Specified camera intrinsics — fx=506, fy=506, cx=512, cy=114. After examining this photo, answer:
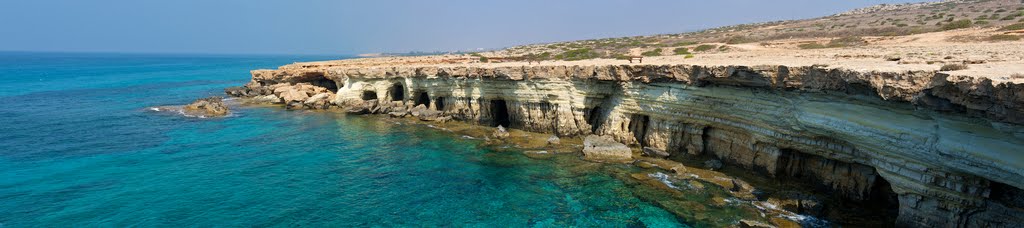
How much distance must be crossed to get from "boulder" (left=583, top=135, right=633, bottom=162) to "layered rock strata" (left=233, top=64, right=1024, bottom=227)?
4.64 ft

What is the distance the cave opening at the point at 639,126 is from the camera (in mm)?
28594

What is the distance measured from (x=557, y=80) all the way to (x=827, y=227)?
665 inches

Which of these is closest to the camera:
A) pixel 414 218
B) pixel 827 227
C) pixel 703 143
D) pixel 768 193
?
pixel 827 227

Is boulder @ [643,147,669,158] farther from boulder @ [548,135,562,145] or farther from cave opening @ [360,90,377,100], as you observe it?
cave opening @ [360,90,377,100]

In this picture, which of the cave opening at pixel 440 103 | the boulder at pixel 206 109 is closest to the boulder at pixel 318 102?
the boulder at pixel 206 109

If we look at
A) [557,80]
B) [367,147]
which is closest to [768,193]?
[557,80]

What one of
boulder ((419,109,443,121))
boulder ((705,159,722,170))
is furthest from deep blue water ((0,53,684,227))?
boulder ((705,159,722,170))

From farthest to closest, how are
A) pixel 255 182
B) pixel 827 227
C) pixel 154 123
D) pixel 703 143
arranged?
1. pixel 154 123
2. pixel 703 143
3. pixel 255 182
4. pixel 827 227

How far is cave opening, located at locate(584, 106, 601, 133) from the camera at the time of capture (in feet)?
103

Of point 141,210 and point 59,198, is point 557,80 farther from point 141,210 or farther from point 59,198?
point 59,198

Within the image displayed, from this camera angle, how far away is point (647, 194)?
2102 centimetres

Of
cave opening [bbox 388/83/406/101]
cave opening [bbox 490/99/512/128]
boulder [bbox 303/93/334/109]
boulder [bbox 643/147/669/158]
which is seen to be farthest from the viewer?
boulder [bbox 303/93/334/109]

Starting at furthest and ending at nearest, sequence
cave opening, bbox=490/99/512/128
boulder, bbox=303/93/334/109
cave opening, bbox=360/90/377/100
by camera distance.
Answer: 1. cave opening, bbox=360/90/377/100
2. boulder, bbox=303/93/334/109
3. cave opening, bbox=490/99/512/128

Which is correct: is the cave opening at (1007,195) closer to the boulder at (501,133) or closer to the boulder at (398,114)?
the boulder at (501,133)
